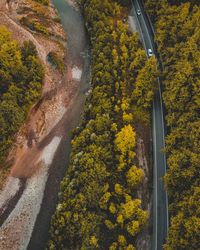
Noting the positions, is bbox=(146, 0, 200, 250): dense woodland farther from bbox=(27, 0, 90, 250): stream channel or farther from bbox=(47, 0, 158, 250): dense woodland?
bbox=(27, 0, 90, 250): stream channel

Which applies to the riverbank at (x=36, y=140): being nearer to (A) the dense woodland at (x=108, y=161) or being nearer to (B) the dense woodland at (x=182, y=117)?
(A) the dense woodland at (x=108, y=161)

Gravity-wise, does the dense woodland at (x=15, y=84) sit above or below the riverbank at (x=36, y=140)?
above

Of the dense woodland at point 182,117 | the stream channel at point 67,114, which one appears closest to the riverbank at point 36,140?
the stream channel at point 67,114

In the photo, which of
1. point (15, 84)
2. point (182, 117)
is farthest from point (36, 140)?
point (182, 117)

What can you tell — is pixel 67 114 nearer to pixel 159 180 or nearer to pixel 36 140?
pixel 36 140

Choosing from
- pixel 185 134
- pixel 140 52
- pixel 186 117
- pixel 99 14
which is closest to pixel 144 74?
pixel 140 52

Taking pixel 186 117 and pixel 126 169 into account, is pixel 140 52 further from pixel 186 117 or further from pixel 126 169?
pixel 126 169

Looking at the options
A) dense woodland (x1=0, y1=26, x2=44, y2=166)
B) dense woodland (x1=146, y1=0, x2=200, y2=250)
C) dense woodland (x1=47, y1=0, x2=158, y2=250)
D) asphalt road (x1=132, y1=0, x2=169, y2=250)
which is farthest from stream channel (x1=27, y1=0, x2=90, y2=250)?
dense woodland (x1=146, y1=0, x2=200, y2=250)
